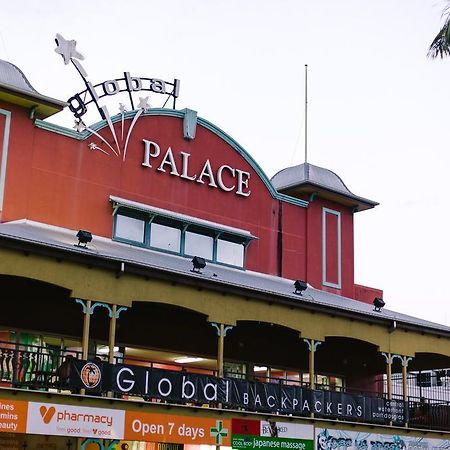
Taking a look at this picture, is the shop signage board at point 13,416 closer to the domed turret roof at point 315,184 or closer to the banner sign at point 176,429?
the banner sign at point 176,429

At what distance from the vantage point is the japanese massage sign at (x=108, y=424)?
21.3m

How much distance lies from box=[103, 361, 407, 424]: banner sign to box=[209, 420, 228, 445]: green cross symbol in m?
0.63

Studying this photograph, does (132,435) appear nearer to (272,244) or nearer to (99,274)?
(99,274)

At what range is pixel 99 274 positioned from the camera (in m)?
23.8

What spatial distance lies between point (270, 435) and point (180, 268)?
5699mm

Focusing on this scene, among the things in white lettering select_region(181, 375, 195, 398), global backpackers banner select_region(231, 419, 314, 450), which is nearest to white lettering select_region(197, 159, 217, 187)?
white lettering select_region(181, 375, 195, 398)

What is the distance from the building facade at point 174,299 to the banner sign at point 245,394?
53 millimetres

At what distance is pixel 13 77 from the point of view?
91.8 ft

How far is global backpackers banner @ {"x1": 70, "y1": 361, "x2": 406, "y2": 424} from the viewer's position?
2308cm

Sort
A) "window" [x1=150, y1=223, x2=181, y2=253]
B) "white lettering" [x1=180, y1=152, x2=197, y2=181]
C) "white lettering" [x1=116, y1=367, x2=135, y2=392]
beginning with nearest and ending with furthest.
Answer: "white lettering" [x1=116, y1=367, x2=135, y2=392] → "window" [x1=150, y1=223, x2=181, y2=253] → "white lettering" [x1=180, y1=152, x2=197, y2=181]

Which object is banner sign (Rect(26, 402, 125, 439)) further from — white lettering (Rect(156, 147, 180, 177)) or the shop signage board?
white lettering (Rect(156, 147, 180, 177))

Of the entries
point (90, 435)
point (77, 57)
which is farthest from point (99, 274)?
point (77, 57)

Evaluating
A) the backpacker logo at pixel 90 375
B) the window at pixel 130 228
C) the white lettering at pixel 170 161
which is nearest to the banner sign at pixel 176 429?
the backpacker logo at pixel 90 375

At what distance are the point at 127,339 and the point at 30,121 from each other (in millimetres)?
7594
